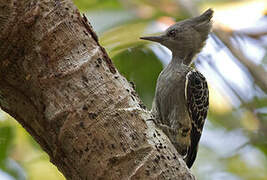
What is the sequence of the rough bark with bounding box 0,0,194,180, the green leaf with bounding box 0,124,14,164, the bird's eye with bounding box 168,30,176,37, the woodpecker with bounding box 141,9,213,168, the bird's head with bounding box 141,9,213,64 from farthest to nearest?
1. the bird's eye with bounding box 168,30,176,37
2. the bird's head with bounding box 141,9,213,64
3. the woodpecker with bounding box 141,9,213,168
4. the green leaf with bounding box 0,124,14,164
5. the rough bark with bounding box 0,0,194,180

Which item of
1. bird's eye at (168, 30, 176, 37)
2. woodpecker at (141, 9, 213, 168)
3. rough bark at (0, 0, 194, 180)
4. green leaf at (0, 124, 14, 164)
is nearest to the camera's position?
rough bark at (0, 0, 194, 180)

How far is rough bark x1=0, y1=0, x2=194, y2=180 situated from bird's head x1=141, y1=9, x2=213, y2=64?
8.75 ft

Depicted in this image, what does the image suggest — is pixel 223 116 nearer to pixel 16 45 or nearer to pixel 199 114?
pixel 199 114

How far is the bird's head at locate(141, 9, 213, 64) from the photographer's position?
5465mm

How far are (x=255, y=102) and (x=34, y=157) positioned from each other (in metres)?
2.56

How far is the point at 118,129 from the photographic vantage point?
2.74 metres

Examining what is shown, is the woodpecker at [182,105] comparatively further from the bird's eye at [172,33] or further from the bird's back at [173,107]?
the bird's eye at [172,33]

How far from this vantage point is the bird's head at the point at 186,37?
17.9 feet

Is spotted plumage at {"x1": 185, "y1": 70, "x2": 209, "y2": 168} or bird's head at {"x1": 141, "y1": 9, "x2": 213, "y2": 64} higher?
bird's head at {"x1": 141, "y1": 9, "x2": 213, "y2": 64}


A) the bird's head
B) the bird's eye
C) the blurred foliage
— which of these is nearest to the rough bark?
the blurred foliage

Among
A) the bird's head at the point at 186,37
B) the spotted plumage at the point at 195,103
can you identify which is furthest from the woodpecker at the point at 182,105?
the bird's head at the point at 186,37

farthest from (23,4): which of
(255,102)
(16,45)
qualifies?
(255,102)

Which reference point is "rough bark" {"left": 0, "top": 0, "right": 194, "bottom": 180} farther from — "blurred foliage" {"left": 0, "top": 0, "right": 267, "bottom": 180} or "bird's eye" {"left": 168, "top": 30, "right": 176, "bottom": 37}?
"bird's eye" {"left": 168, "top": 30, "right": 176, "bottom": 37}

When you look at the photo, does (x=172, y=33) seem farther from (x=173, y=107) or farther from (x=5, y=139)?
(x=5, y=139)
